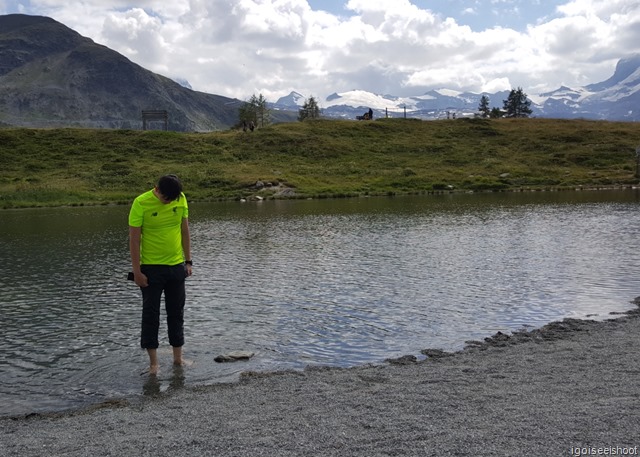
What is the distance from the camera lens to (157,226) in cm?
1244

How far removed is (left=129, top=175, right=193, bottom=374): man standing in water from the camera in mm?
12203

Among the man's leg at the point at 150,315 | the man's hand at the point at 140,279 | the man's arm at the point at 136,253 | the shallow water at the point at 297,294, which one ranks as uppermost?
the man's arm at the point at 136,253

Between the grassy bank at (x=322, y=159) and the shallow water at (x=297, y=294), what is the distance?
3906cm

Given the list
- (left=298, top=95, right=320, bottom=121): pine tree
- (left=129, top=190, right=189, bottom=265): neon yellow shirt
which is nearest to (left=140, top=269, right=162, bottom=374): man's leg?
(left=129, top=190, right=189, bottom=265): neon yellow shirt

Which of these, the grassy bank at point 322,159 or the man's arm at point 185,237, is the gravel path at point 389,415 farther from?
the grassy bank at point 322,159

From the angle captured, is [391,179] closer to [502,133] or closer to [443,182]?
[443,182]

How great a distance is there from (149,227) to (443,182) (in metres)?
75.9

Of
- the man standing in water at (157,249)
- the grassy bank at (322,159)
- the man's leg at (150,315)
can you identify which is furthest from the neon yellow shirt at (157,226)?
the grassy bank at (322,159)

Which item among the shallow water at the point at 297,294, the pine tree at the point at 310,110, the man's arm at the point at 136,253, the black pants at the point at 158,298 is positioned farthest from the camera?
the pine tree at the point at 310,110

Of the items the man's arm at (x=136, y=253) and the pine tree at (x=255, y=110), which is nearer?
the man's arm at (x=136, y=253)

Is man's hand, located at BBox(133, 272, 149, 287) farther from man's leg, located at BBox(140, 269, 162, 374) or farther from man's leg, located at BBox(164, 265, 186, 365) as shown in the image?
man's leg, located at BBox(164, 265, 186, 365)

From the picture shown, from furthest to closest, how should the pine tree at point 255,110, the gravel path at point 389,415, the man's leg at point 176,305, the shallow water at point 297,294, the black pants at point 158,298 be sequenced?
1. the pine tree at point 255,110
2. the shallow water at point 297,294
3. the man's leg at point 176,305
4. the black pants at point 158,298
5. the gravel path at point 389,415

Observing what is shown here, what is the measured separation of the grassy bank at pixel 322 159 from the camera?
3172 inches

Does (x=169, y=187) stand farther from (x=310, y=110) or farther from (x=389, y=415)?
(x=310, y=110)
